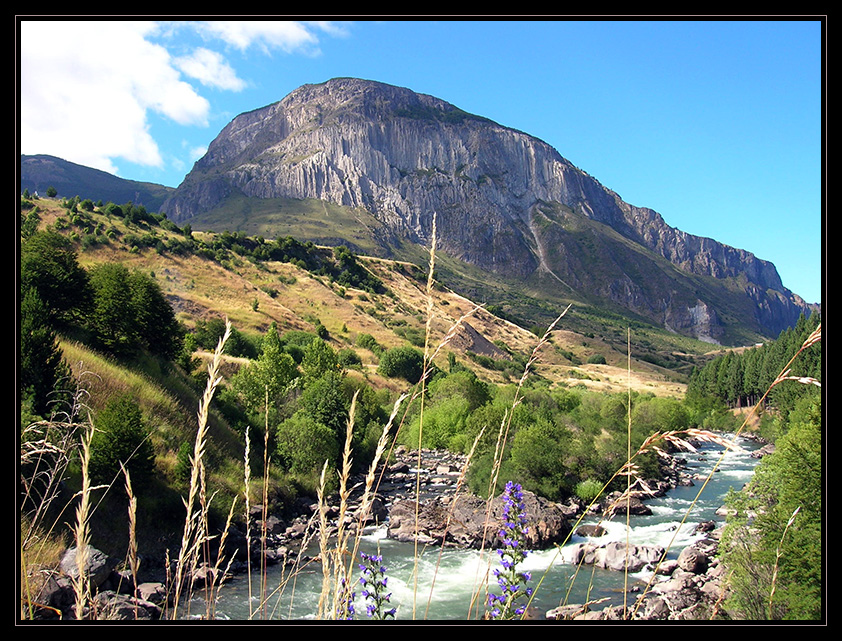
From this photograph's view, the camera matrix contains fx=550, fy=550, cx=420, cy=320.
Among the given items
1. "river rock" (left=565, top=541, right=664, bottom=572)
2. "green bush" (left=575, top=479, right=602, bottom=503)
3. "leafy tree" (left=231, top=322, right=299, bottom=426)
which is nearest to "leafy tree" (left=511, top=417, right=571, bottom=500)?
"green bush" (left=575, top=479, right=602, bottom=503)

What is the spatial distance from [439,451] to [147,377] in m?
22.9

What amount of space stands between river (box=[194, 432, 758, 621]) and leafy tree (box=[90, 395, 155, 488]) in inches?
203

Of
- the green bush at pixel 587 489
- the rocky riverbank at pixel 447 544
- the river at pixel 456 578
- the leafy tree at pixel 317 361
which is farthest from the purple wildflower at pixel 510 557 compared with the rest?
the leafy tree at pixel 317 361

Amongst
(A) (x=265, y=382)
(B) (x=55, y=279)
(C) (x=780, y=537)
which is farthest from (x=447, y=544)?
(B) (x=55, y=279)

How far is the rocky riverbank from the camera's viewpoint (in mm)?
12414

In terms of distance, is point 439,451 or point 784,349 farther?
point 784,349

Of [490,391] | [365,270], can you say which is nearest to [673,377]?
[365,270]

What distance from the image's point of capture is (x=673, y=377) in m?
108

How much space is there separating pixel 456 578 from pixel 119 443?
11403 millimetres

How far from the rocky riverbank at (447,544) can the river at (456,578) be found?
2.04ft

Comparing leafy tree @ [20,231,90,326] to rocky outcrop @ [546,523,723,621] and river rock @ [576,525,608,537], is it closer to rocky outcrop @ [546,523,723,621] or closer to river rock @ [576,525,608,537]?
rocky outcrop @ [546,523,723,621]

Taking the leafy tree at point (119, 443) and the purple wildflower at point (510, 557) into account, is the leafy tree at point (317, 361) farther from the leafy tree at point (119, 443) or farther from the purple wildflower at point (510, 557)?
the purple wildflower at point (510, 557)

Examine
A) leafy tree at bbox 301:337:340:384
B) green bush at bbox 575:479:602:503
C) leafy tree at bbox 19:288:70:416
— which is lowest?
green bush at bbox 575:479:602:503
